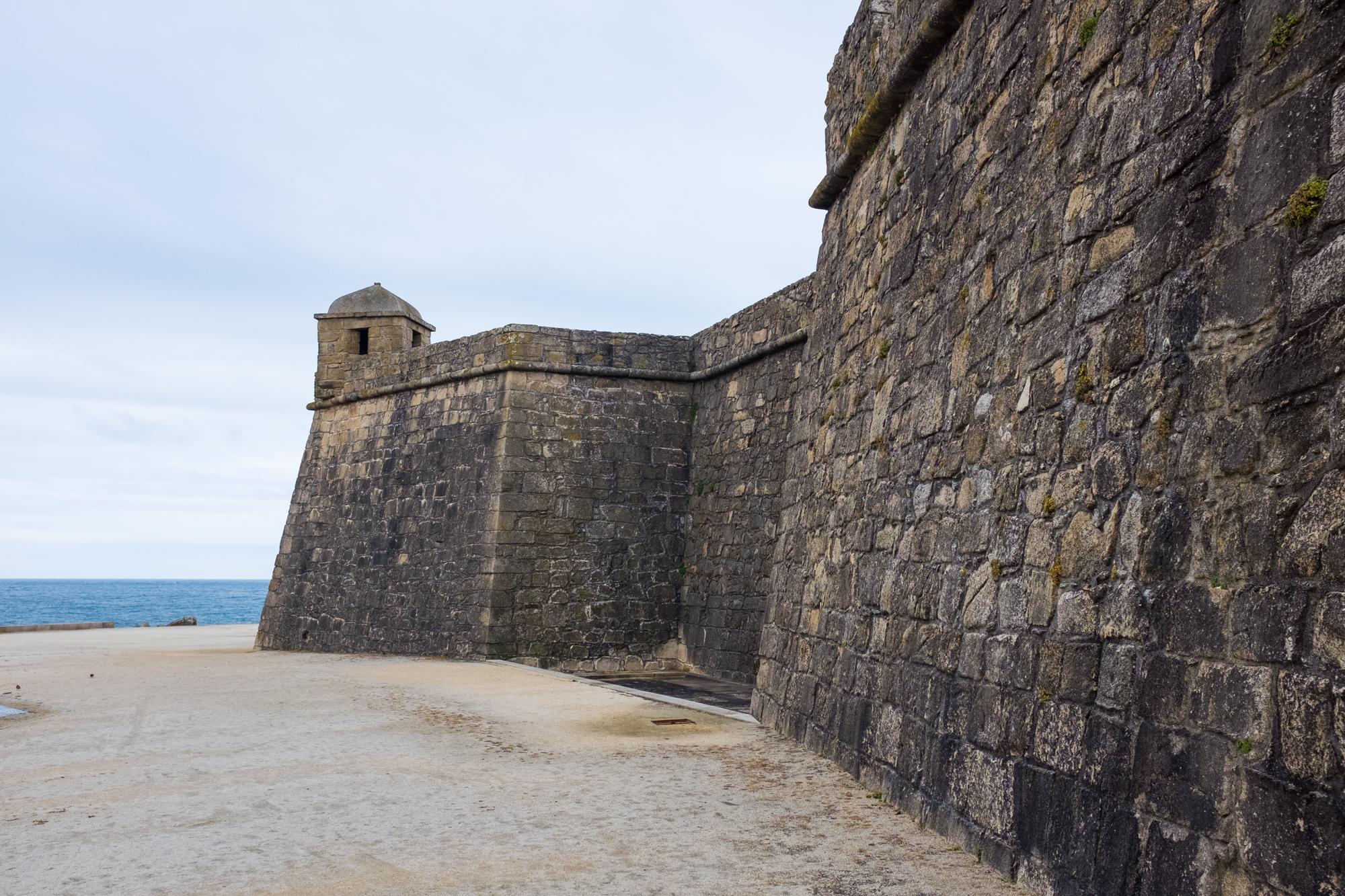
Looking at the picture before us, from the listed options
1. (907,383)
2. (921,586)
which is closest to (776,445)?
(907,383)

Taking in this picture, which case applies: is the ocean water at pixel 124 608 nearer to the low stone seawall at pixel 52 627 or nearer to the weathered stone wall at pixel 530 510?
the low stone seawall at pixel 52 627

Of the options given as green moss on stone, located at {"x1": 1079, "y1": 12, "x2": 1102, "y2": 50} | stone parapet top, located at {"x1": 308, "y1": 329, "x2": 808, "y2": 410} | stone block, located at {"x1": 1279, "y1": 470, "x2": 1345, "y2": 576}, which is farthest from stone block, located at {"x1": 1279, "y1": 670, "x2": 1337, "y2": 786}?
stone parapet top, located at {"x1": 308, "y1": 329, "x2": 808, "y2": 410}

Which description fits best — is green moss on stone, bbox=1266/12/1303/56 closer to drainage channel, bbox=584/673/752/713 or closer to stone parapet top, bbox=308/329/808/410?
drainage channel, bbox=584/673/752/713

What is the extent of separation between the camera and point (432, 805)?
5156 millimetres

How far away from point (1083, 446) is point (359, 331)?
1513cm

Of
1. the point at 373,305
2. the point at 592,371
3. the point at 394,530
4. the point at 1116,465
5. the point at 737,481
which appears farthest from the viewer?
the point at 373,305

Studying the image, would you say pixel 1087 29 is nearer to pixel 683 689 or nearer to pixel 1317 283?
pixel 1317 283

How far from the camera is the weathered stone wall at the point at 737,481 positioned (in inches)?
494

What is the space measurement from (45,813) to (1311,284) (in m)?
5.29

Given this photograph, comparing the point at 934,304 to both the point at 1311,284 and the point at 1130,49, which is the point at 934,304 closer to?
the point at 1130,49

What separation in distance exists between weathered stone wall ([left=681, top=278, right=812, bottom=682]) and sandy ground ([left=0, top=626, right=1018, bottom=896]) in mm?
3836

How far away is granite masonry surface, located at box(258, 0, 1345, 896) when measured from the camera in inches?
106

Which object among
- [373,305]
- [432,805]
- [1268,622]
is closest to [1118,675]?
[1268,622]

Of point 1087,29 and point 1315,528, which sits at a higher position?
point 1087,29
